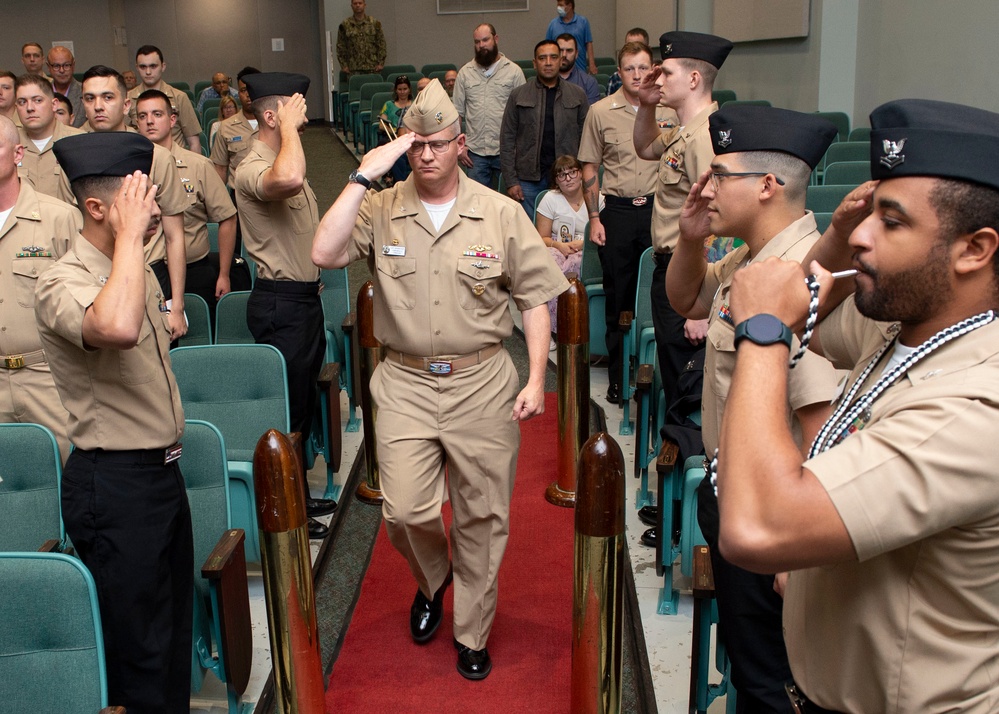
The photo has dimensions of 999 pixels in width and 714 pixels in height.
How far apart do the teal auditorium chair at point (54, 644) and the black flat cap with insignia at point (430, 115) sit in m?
1.56

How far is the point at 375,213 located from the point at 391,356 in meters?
0.45

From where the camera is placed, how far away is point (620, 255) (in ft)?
18.2

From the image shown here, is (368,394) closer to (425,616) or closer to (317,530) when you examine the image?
(317,530)

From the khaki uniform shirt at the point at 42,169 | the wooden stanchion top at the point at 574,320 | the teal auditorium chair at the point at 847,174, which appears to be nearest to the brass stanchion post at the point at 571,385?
the wooden stanchion top at the point at 574,320

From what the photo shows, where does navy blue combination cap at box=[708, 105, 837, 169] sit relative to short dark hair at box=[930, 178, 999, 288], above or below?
above

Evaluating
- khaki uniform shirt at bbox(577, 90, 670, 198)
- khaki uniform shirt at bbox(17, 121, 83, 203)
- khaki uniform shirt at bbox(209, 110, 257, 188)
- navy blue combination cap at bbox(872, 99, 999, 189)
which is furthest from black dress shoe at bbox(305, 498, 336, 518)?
navy blue combination cap at bbox(872, 99, 999, 189)

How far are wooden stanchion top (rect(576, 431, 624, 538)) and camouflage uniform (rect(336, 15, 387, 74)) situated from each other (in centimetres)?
1256

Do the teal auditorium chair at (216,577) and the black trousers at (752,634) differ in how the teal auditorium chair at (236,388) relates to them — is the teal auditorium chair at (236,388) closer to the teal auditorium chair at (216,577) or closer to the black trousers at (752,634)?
the teal auditorium chair at (216,577)

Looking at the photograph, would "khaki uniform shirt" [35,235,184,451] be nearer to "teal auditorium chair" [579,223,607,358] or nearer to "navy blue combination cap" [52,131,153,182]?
"navy blue combination cap" [52,131,153,182]

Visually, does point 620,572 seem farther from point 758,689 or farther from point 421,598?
point 421,598

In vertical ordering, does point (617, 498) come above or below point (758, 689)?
above

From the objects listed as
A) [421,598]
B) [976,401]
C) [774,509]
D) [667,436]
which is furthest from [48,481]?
[976,401]

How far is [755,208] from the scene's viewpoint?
8.02 feet

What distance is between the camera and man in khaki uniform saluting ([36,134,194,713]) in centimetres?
258
